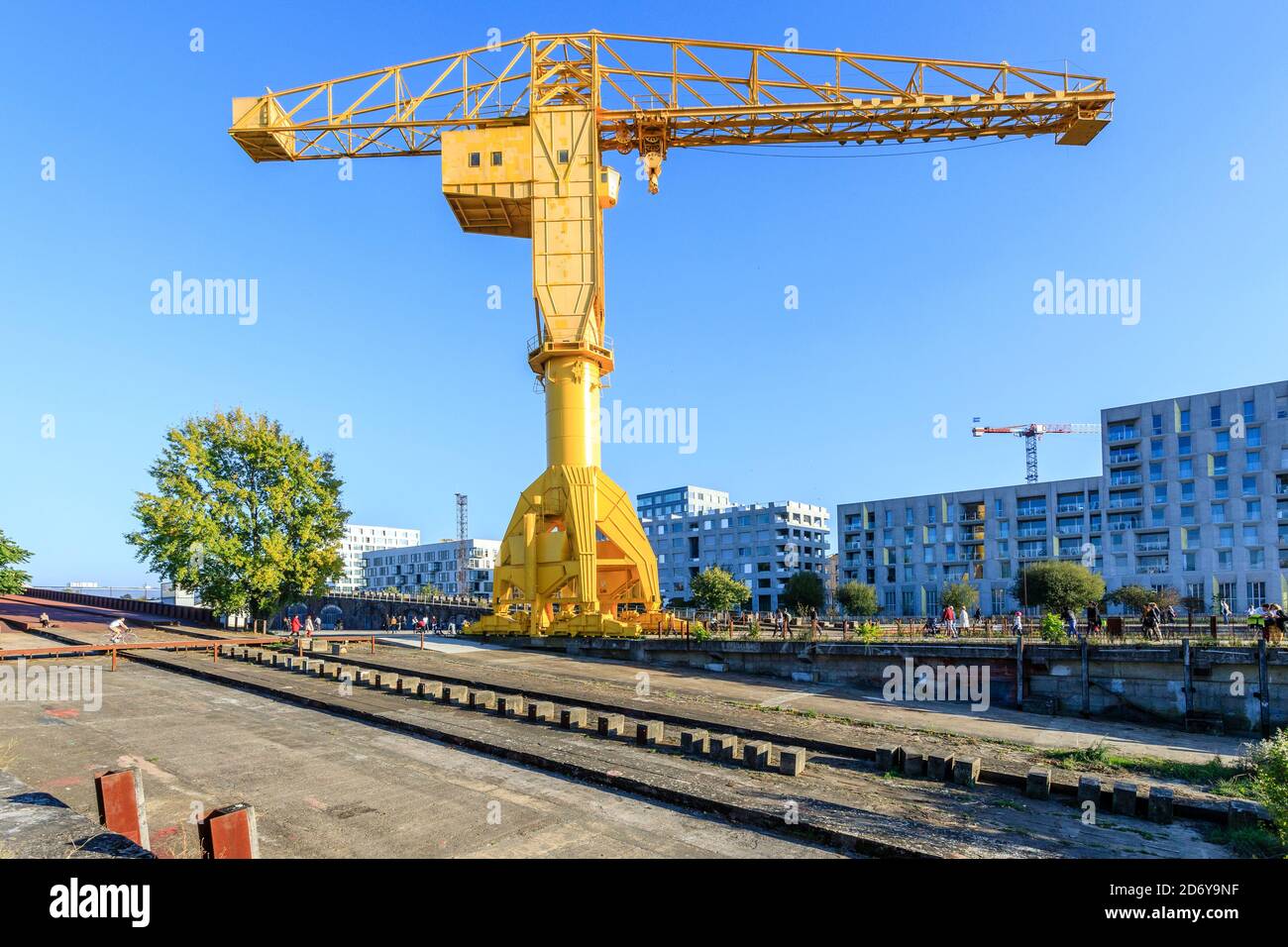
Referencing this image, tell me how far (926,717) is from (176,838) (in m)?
17.2

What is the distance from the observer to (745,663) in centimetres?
2750

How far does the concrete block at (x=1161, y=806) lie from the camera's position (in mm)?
10320

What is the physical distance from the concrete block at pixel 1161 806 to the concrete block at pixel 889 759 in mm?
3520

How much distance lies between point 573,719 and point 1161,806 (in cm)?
984

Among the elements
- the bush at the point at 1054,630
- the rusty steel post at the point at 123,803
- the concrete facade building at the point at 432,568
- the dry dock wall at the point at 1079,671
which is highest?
the rusty steel post at the point at 123,803

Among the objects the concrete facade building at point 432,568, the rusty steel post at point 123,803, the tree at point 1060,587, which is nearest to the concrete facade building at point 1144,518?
the tree at point 1060,587

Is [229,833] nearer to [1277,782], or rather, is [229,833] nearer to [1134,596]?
[1277,782]

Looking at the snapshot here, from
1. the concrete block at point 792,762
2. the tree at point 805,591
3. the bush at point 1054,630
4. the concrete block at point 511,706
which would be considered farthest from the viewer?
the tree at point 805,591

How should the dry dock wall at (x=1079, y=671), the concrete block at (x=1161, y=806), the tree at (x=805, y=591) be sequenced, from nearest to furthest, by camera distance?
the concrete block at (x=1161, y=806) < the dry dock wall at (x=1079, y=671) < the tree at (x=805, y=591)

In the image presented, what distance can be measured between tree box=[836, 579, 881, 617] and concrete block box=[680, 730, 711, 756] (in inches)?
2141

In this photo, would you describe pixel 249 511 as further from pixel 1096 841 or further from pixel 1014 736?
pixel 1096 841

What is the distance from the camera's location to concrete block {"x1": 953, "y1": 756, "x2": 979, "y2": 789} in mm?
11719

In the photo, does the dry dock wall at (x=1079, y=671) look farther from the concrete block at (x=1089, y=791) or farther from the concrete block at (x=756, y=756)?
the concrete block at (x=756, y=756)
